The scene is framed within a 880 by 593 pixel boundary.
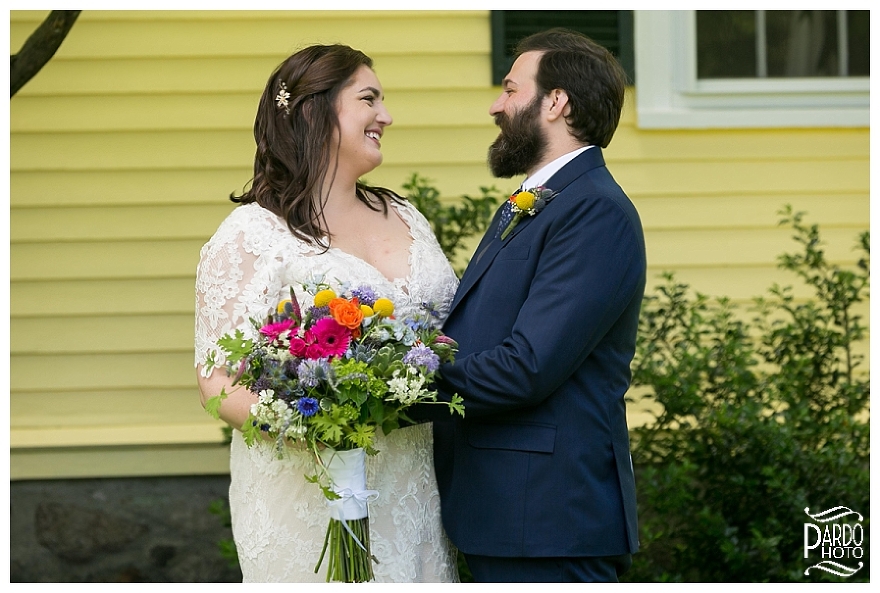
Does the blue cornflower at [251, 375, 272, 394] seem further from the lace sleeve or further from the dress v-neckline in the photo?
the dress v-neckline

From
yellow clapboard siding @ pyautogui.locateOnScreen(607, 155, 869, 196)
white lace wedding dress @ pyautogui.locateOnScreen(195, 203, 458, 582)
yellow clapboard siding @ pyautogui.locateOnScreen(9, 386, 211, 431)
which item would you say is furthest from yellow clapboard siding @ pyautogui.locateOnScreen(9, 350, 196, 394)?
yellow clapboard siding @ pyautogui.locateOnScreen(607, 155, 869, 196)

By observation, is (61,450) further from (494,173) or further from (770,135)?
(770,135)

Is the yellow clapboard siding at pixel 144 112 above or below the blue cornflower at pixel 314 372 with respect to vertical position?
above

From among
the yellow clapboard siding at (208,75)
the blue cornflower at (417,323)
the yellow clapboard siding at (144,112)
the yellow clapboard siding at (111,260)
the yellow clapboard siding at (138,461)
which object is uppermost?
the yellow clapboard siding at (208,75)

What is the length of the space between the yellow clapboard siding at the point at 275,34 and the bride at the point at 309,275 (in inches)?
83.3

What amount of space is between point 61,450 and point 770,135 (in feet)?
14.1

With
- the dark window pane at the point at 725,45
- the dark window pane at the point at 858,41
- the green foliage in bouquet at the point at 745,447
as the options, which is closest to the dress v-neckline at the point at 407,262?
the green foliage in bouquet at the point at 745,447

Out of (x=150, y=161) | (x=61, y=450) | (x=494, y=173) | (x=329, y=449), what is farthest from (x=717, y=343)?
(x=61, y=450)

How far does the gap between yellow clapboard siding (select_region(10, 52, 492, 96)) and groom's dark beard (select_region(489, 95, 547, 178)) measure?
2.25m

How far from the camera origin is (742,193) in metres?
5.50

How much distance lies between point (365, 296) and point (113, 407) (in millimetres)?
3285

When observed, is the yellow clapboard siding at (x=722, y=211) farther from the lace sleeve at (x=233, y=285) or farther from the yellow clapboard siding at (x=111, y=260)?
the lace sleeve at (x=233, y=285)

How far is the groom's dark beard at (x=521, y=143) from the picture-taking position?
3.19m

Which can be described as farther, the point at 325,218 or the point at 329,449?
the point at 325,218
